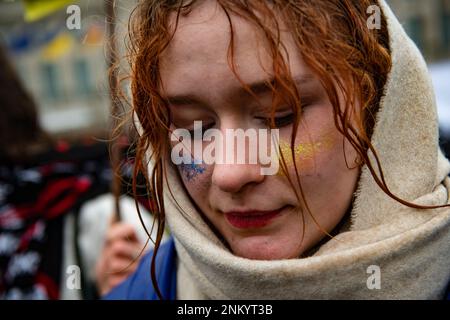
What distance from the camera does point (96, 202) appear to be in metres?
2.56

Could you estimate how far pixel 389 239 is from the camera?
1.18m

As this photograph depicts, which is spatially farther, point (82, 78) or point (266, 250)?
point (82, 78)

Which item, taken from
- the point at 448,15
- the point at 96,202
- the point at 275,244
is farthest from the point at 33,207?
the point at 448,15

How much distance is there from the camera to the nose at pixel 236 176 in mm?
Answer: 1140

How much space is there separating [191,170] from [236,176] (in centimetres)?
17

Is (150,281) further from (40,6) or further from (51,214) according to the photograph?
(40,6)

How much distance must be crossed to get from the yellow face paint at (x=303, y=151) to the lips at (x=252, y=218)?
9 cm

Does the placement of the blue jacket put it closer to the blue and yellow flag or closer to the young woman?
the young woman

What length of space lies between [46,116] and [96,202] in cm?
1574

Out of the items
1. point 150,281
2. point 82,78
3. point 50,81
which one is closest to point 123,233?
point 150,281

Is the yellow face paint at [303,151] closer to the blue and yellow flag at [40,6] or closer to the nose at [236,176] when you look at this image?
the nose at [236,176]

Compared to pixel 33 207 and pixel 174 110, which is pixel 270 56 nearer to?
pixel 174 110

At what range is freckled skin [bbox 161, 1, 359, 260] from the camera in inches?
44.4

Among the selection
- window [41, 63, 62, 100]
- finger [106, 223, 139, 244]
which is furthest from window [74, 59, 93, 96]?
finger [106, 223, 139, 244]
